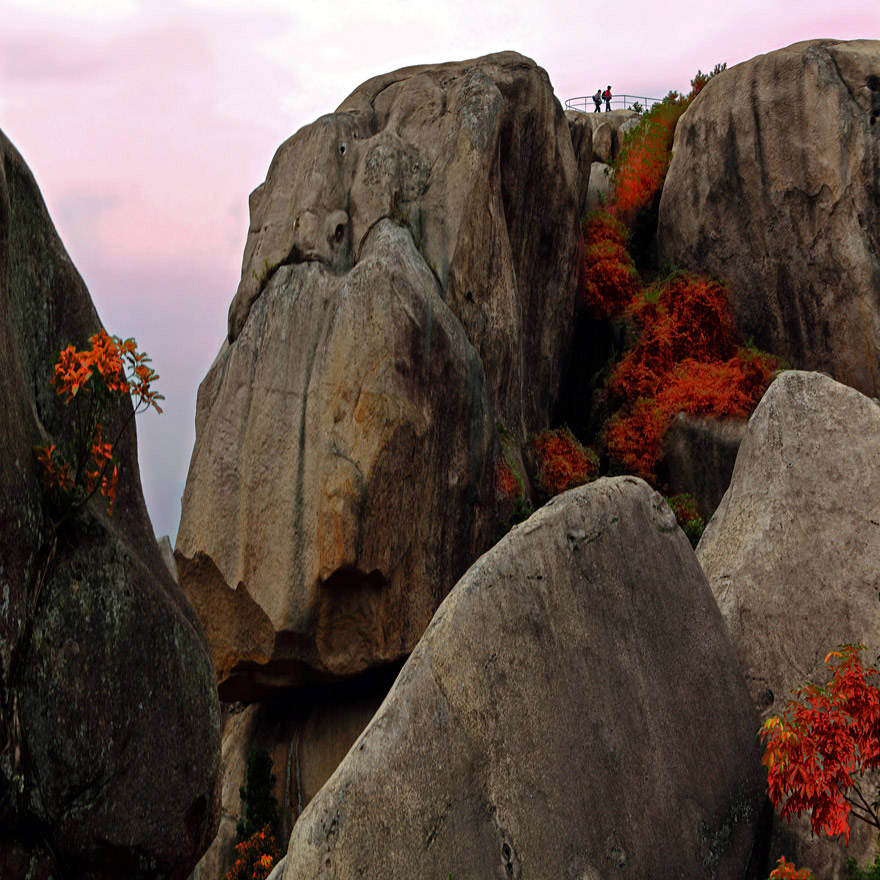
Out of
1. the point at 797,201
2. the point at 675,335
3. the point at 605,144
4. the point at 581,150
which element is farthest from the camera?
the point at 605,144

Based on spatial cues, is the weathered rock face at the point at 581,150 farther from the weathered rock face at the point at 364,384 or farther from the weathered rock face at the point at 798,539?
the weathered rock face at the point at 798,539

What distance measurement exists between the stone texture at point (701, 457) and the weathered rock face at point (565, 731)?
7000 millimetres

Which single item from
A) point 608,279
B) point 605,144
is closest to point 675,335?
point 608,279

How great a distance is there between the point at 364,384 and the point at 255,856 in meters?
6.23

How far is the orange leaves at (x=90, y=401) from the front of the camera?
7.17m

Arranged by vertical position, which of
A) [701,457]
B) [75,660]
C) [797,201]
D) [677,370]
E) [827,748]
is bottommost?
[827,748]

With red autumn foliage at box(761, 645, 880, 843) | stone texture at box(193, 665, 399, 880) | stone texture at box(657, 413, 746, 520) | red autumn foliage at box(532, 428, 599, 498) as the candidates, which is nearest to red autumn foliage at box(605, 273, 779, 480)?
stone texture at box(657, 413, 746, 520)

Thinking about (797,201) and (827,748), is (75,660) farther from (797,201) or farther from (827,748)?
(797,201)

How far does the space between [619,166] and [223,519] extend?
11498 mm

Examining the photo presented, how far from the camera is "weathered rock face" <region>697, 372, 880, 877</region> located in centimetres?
975

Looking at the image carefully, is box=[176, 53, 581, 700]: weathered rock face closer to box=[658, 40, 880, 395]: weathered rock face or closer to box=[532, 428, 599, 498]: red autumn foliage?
box=[532, 428, 599, 498]: red autumn foliage

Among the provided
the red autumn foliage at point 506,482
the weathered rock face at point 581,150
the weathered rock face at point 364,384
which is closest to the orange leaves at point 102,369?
the weathered rock face at point 364,384

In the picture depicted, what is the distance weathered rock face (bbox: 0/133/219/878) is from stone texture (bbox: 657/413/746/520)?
32.6 ft

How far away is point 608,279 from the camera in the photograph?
18.8 meters
